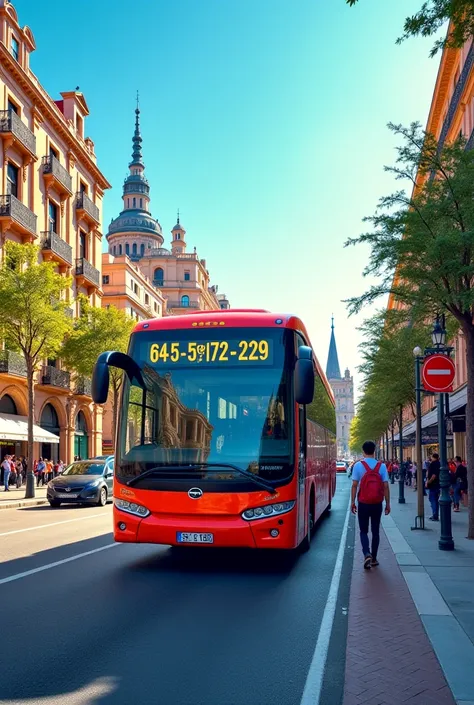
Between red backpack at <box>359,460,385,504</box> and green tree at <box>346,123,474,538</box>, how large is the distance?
11.8 feet

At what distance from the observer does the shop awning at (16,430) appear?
32156mm

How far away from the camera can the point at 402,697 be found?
479 cm

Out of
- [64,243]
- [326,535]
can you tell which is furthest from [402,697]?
[64,243]

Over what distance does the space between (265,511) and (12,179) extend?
102 ft

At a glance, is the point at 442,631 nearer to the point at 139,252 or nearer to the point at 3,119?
the point at 3,119

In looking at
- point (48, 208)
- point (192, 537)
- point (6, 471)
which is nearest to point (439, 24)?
point (192, 537)

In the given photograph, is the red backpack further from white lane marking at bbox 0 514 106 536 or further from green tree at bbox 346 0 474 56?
white lane marking at bbox 0 514 106 536

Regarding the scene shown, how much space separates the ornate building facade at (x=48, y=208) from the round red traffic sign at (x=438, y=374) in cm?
2336

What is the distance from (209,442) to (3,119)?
29.3 metres

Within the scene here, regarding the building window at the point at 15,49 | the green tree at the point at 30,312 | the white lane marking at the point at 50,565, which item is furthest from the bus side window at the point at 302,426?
the building window at the point at 15,49

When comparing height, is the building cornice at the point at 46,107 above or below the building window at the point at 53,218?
above

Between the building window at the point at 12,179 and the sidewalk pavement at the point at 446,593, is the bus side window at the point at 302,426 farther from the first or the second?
the building window at the point at 12,179

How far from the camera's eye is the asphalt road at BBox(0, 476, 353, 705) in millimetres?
4988

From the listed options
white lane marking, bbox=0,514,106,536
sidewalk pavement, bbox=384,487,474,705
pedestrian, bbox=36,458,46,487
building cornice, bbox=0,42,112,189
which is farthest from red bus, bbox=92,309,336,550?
building cornice, bbox=0,42,112,189
